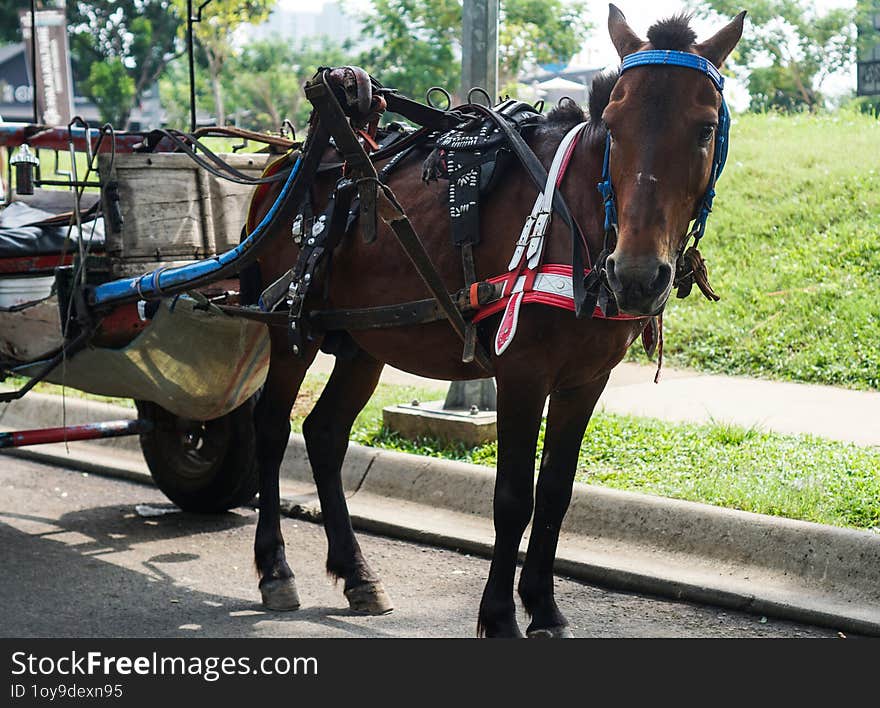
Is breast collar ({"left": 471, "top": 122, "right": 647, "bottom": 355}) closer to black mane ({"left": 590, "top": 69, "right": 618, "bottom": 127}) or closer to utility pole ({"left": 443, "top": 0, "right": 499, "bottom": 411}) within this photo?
black mane ({"left": 590, "top": 69, "right": 618, "bottom": 127})

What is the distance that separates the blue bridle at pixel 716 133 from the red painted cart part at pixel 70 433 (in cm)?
326

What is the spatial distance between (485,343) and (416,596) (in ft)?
4.46

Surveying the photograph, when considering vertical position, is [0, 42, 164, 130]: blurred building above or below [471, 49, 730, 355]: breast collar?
above

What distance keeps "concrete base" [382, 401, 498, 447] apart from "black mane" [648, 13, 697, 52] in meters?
3.21

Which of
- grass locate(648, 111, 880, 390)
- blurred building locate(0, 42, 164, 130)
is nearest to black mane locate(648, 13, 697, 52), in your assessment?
grass locate(648, 111, 880, 390)

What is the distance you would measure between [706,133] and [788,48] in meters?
29.2

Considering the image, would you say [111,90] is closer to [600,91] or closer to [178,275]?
[178,275]

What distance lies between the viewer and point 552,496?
4273 mm

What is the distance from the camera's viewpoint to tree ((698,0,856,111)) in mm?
29797

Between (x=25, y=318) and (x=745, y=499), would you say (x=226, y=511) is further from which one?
(x=745, y=499)
